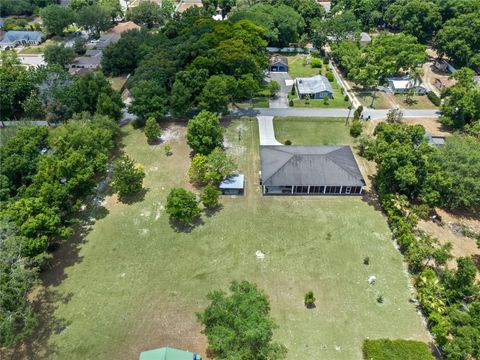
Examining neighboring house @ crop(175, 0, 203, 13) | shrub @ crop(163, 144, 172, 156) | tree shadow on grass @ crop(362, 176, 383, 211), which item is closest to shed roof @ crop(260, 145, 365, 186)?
tree shadow on grass @ crop(362, 176, 383, 211)

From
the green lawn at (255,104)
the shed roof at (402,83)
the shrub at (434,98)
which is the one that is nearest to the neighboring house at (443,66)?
the shed roof at (402,83)

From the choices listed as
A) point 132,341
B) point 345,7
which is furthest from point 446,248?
point 345,7

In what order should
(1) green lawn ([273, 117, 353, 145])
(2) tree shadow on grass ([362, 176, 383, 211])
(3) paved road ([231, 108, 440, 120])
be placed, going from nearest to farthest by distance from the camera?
(2) tree shadow on grass ([362, 176, 383, 211])
(1) green lawn ([273, 117, 353, 145])
(3) paved road ([231, 108, 440, 120])

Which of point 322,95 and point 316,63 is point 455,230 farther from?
point 316,63

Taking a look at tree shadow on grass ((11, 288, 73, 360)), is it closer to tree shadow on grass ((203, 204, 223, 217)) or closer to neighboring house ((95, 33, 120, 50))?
tree shadow on grass ((203, 204, 223, 217))

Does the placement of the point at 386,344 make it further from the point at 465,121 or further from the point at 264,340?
the point at 465,121

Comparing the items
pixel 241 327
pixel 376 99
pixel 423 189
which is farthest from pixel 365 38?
pixel 241 327
